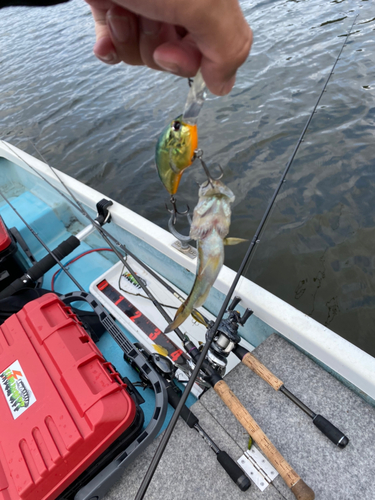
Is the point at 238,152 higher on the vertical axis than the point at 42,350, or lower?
lower

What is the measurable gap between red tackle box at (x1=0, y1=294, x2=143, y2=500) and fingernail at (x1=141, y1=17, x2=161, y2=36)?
163 centimetres

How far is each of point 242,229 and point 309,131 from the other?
2.35m

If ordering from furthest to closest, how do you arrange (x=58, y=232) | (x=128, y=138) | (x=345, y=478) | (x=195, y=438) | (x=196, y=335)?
(x=128, y=138)
(x=58, y=232)
(x=196, y=335)
(x=195, y=438)
(x=345, y=478)

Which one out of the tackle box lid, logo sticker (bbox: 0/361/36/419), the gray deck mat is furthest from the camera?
the tackle box lid

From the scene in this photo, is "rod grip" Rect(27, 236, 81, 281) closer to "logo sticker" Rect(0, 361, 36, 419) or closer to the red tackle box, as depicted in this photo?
the red tackle box

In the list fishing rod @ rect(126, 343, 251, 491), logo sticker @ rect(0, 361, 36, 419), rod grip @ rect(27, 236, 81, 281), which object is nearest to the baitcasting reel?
fishing rod @ rect(126, 343, 251, 491)

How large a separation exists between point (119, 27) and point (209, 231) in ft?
2.02

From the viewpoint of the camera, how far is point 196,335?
267 centimetres

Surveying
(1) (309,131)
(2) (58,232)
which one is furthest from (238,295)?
(1) (309,131)

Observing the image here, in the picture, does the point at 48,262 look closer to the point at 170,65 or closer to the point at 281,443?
the point at 281,443

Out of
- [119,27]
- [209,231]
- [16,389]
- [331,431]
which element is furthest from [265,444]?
[119,27]

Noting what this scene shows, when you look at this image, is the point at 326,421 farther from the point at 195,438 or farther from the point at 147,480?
the point at 147,480

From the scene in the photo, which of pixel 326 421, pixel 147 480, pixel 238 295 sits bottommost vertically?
pixel 326 421

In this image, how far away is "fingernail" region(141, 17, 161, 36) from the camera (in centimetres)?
76
